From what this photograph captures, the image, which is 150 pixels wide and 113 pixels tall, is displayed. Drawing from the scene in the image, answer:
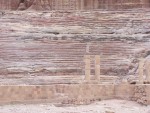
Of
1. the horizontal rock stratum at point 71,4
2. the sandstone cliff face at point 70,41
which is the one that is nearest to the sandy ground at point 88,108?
the sandstone cliff face at point 70,41

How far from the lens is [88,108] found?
15.1 m

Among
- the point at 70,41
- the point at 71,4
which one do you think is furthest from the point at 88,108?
the point at 71,4

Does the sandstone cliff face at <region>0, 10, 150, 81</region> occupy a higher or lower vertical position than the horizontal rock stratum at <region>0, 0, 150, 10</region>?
lower

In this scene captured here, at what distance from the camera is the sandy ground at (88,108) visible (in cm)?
1466

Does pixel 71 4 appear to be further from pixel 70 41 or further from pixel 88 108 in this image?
pixel 88 108

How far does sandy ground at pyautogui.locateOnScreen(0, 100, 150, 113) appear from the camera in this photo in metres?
14.7

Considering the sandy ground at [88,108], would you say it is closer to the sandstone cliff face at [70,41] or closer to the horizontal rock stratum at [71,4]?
the sandstone cliff face at [70,41]

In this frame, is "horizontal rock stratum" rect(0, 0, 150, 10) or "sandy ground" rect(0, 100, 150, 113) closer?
"sandy ground" rect(0, 100, 150, 113)

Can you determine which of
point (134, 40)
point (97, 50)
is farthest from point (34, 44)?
point (134, 40)

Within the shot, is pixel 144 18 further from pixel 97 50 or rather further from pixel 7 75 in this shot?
pixel 7 75

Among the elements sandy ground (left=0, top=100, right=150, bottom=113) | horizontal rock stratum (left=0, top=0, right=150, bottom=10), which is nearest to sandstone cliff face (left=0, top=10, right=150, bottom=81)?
horizontal rock stratum (left=0, top=0, right=150, bottom=10)

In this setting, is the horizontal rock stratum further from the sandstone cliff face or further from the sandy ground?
the sandy ground

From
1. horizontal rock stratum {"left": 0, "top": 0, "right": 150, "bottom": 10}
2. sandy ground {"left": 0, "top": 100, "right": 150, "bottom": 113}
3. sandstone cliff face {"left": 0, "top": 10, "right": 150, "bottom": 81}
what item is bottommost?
sandy ground {"left": 0, "top": 100, "right": 150, "bottom": 113}

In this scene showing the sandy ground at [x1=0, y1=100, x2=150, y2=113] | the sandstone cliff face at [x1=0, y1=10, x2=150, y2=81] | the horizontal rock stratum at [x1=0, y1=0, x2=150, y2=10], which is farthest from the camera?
the horizontal rock stratum at [x1=0, y1=0, x2=150, y2=10]
